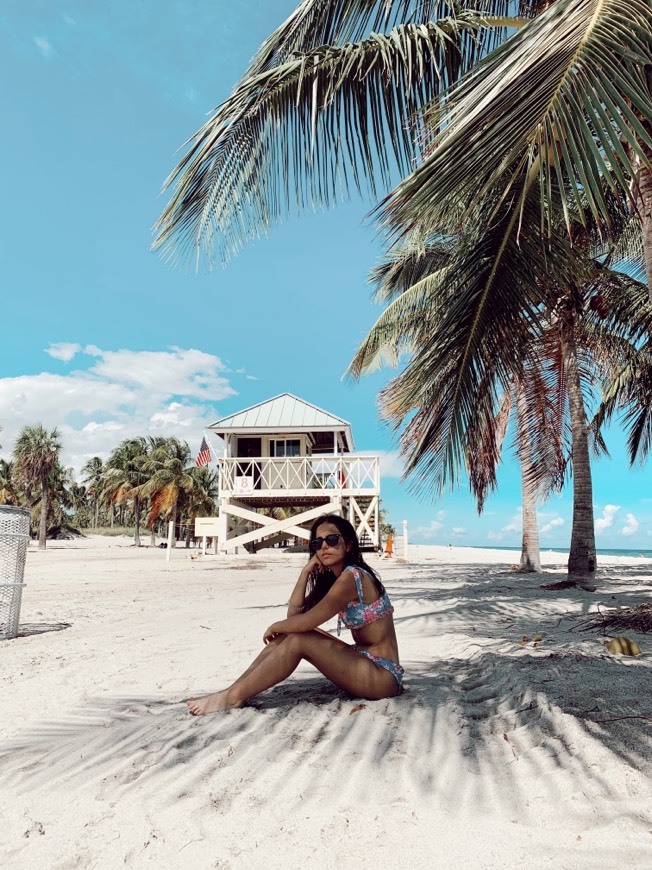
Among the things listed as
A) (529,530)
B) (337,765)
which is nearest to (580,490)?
(529,530)

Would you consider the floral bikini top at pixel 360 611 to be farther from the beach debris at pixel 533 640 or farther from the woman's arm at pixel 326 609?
the beach debris at pixel 533 640

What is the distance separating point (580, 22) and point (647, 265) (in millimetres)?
2846

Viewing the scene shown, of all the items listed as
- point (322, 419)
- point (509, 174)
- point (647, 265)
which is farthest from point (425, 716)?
point (322, 419)

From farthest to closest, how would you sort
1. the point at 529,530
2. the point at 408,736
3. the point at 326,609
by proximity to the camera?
the point at 529,530, the point at 326,609, the point at 408,736

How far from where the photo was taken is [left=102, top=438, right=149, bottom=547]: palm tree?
42.4 metres

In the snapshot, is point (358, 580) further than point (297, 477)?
No

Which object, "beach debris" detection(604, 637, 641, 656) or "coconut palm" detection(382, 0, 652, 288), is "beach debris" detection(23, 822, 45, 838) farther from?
"beach debris" detection(604, 637, 641, 656)

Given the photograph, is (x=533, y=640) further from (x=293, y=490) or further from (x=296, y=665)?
(x=293, y=490)

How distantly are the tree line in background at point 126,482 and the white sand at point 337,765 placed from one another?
93.2ft

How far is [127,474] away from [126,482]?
82 centimetres

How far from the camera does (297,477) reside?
20.8m

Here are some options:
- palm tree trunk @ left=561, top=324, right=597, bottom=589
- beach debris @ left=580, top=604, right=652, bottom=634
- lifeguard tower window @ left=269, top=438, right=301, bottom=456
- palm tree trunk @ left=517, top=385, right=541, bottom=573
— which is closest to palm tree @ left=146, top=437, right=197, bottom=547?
lifeguard tower window @ left=269, top=438, right=301, bottom=456

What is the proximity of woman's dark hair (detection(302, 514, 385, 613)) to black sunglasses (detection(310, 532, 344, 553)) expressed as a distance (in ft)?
0.11

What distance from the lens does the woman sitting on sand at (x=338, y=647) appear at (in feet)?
9.91
